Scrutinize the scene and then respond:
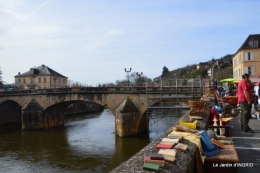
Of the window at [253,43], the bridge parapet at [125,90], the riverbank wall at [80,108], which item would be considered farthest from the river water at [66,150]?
the window at [253,43]

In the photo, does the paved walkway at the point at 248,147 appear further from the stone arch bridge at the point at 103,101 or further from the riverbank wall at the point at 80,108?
the riverbank wall at the point at 80,108

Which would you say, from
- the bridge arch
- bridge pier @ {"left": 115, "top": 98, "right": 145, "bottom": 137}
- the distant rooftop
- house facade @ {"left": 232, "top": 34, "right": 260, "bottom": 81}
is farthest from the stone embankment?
the distant rooftop

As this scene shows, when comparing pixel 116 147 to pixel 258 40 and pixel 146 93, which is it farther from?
pixel 258 40

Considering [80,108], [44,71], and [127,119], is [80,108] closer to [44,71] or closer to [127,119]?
[44,71]

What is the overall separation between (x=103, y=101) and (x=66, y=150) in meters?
A: 8.29

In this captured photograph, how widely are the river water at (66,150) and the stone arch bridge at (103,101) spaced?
1.77 metres

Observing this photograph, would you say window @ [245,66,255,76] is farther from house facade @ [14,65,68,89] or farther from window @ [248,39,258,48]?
house facade @ [14,65,68,89]

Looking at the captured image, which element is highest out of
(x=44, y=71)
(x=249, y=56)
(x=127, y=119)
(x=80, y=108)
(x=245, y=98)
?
(x=249, y=56)

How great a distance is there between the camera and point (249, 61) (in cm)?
3731

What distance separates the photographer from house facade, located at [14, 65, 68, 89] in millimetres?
55375

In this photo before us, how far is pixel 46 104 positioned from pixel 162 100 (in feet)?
45.3

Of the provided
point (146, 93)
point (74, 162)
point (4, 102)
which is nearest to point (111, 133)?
point (146, 93)

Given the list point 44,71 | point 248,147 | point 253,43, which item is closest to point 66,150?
point 248,147

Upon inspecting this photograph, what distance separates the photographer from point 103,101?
2781 centimetres
